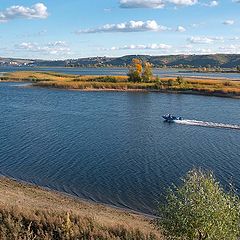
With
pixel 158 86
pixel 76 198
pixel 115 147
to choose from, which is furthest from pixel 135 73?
pixel 76 198

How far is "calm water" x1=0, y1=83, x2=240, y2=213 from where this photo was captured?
3434cm

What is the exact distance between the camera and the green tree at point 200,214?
48.6 feet

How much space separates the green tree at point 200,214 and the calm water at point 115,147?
13.0 m

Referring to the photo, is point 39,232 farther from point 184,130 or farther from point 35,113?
point 35,113

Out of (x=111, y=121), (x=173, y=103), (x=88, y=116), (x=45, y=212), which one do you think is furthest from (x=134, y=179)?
(x=173, y=103)

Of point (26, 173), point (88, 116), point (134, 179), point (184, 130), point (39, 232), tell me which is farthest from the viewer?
point (88, 116)

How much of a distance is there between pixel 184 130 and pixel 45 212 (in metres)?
41.3

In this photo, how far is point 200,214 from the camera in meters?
14.9

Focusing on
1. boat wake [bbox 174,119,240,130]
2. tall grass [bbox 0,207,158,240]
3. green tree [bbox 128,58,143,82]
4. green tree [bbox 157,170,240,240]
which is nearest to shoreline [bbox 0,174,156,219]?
tall grass [bbox 0,207,158,240]

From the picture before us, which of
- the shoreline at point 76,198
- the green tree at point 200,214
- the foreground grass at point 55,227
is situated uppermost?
the green tree at point 200,214

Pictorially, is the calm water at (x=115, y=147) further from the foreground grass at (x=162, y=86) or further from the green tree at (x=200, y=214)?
the foreground grass at (x=162, y=86)

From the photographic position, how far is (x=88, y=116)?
69.7 m

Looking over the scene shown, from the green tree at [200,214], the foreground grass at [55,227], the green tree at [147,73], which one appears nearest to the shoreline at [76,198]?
the foreground grass at [55,227]

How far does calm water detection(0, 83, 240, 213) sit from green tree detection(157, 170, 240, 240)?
13.0m
